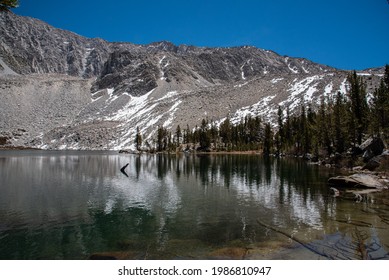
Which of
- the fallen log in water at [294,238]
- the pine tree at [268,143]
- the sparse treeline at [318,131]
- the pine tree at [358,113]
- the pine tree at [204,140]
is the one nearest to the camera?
the fallen log in water at [294,238]

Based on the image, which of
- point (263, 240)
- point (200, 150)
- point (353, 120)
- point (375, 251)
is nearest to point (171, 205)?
point (263, 240)

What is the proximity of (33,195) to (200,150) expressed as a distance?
143m

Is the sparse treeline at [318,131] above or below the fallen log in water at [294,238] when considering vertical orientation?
above

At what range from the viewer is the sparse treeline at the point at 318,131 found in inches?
3099

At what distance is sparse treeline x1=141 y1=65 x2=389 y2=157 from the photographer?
78.7 metres


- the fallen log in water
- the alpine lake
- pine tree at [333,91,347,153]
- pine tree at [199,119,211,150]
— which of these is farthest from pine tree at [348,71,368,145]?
pine tree at [199,119,211,150]

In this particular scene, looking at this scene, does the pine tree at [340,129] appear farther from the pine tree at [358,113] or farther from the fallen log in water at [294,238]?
the fallen log in water at [294,238]

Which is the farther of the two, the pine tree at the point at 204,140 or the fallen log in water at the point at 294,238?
the pine tree at the point at 204,140

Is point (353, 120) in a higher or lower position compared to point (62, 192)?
higher

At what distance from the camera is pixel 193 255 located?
18891 millimetres

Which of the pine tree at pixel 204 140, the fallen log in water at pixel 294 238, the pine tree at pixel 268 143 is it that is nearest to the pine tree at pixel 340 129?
the pine tree at pixel 268 143
